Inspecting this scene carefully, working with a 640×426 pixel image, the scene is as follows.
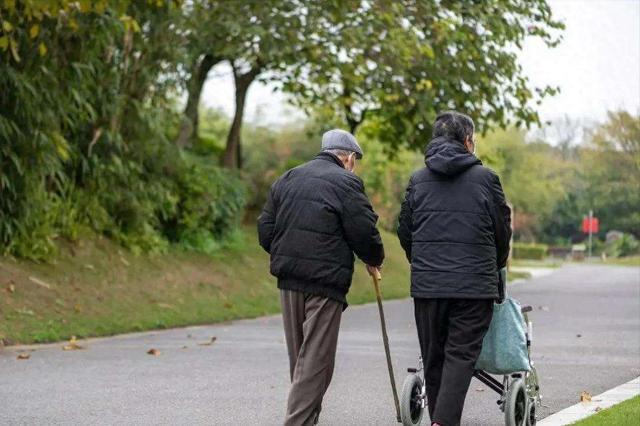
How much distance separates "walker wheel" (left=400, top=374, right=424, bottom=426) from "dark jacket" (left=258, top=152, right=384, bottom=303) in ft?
1.97

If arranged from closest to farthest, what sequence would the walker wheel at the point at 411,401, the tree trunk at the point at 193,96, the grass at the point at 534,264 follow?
the walker wheel at the point at 411,401 < the tree trunk at the point at 193,96 < the grass at the point at 534,264

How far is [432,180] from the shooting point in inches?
302

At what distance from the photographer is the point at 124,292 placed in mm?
19969

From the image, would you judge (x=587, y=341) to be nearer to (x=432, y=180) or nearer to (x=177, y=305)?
(x=177, y=305)

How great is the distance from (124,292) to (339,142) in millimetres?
12267

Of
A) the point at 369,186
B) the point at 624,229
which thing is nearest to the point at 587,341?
the point at 369,186

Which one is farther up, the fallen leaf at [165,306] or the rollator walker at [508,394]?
the rollator walker at [508,394]

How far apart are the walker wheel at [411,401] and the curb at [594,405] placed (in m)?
0.93

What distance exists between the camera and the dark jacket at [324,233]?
7.80 metres

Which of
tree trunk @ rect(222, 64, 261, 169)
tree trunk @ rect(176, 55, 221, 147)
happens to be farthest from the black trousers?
tree trunk @ rect(222, 64, 261, 169)

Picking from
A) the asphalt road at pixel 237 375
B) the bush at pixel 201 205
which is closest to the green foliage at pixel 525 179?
the bush at pixel 201 205

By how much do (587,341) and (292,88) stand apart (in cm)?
1150

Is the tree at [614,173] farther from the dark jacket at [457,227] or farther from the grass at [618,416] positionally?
the dark jacket at [457,227]

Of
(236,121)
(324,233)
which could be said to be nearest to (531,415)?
(324,233)
